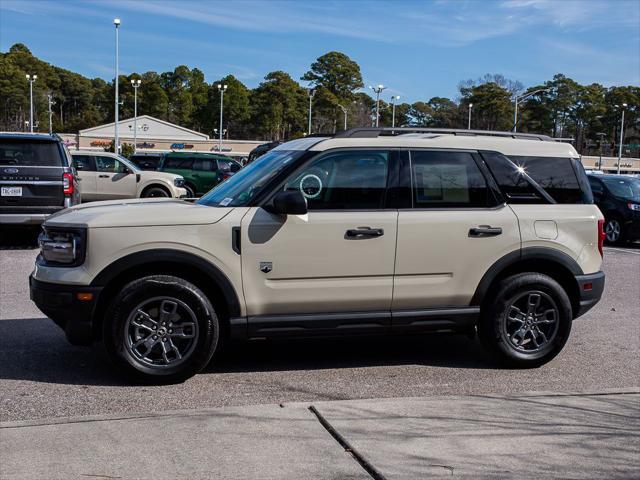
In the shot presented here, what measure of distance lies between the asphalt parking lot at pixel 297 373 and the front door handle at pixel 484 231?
3.76 ft

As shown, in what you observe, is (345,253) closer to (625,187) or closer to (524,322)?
(524,322)

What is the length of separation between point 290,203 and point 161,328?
1.32m

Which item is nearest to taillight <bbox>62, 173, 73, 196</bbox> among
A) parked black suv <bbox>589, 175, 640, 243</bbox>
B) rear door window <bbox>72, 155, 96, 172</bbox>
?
rear door window <bbox>72, 155, 96, 172</bbox>

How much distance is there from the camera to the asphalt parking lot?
4879 mm

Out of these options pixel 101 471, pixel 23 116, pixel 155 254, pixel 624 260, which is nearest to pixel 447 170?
pixel 155 254

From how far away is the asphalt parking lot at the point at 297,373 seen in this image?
4.88 meters

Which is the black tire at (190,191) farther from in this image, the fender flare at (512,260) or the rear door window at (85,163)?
the fender flare at (512,260)

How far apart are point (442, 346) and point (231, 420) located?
9.26 ft

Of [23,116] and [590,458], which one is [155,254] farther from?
[23,116]

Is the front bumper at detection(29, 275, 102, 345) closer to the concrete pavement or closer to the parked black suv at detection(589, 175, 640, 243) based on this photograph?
the concrete pavement

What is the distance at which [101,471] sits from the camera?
3.64 metres

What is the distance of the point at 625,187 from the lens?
16266 mm

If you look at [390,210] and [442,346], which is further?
[442,346]

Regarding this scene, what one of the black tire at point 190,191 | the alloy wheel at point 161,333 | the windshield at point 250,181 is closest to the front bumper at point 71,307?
the alloy wheel at point 161,333
